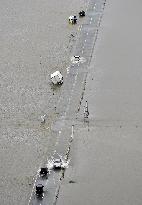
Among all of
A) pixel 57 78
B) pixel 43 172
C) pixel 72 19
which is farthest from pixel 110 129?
pixel 72 19

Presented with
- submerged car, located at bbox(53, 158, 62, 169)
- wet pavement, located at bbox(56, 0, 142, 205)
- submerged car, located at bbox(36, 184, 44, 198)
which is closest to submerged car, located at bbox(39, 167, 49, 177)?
submerged car, located at bbox(53, 158, 62, 169)

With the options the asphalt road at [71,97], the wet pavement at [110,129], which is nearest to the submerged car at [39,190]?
the asphalt road at [71,97]

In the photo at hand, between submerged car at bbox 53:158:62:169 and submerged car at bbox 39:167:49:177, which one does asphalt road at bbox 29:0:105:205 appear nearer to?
submerged car at bbox 39:167:49:177

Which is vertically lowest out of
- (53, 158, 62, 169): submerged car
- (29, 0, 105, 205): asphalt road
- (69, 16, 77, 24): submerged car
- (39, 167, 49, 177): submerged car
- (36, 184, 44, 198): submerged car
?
(36, 184, 44, 198): submerged car

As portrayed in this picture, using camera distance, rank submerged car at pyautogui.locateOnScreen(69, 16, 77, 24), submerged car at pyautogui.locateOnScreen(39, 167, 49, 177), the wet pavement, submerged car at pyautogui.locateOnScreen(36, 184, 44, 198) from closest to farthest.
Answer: submerged car at pyautogui.locateOnScreen(36, 184, 44, 198) < the wet pavement < submerged car at pyautogui.locateOnScreen(39, 167, 49, 177) < submerged car at pyautogui.locateOnScreen(69, 16, 77, 24)

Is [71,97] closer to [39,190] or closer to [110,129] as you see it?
[110,129]
